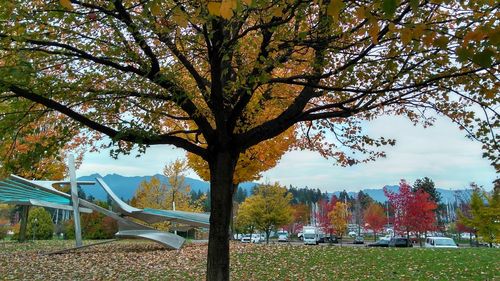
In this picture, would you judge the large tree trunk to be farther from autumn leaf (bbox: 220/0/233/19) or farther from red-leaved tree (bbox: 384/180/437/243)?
red-leaved tree (bbox: 384/180/437/243)

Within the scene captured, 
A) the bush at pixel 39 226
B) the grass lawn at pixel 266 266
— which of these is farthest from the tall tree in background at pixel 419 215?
the bush at pixel 39 226

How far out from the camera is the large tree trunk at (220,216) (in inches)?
281

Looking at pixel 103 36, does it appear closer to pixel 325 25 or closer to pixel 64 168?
pixel 325 25

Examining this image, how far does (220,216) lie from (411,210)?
3458 cm

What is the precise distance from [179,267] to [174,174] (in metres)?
23.3

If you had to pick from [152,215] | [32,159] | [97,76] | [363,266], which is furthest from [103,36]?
[152,215]

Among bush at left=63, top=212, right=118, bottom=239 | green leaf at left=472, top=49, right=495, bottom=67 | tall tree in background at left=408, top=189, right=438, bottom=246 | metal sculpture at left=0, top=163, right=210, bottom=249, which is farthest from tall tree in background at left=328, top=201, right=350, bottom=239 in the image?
green leaf at left=472, top=49, right=495, bottom=67

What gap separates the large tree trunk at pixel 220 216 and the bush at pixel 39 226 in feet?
98.4

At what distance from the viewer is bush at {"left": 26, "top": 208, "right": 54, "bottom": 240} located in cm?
3259

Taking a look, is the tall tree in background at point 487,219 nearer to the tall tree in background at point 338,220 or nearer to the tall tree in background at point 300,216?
the tall tree in background at point 338,220

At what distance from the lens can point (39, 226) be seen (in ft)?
107

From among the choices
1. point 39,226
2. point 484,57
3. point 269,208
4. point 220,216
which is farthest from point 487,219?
point 39,226

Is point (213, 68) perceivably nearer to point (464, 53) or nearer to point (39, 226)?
point (464, 53)

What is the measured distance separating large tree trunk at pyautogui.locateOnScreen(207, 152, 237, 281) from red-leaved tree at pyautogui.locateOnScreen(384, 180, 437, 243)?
113ft
